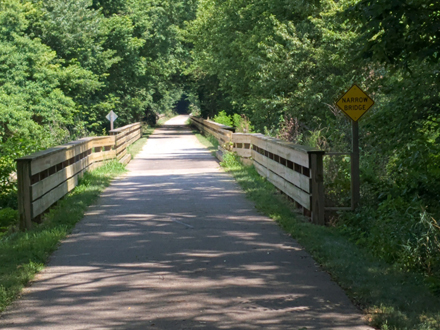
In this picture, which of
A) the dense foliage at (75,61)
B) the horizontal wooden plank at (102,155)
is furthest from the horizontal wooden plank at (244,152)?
the dense foliage at (75,61)

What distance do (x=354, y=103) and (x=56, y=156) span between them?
4906 mm

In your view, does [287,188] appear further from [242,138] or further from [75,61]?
[75,61]

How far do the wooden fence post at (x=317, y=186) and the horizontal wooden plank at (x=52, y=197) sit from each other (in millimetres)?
3900

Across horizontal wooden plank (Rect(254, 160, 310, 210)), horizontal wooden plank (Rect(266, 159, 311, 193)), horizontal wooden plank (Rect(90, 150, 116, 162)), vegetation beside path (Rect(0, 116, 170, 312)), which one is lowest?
vegetation beside path (Rect(0, 116, 170, 312))

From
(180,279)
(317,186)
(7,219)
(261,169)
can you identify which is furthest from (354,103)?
(7,219)

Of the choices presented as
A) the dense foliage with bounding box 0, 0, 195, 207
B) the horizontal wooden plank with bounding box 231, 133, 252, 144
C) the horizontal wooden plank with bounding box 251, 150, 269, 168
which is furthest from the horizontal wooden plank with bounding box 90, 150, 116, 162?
the horizontal wooden plank with bounding box 251, 150, 269, 168

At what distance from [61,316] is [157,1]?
1896 inches

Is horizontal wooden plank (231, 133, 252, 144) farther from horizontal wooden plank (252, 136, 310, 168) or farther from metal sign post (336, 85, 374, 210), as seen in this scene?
metal sign post (336, 85, 374, 210)

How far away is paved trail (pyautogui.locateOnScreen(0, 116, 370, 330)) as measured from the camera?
5137 mm

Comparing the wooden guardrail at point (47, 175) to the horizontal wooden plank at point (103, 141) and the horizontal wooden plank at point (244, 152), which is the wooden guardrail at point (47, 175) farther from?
the horizontal wooden plank at point (244, 152)

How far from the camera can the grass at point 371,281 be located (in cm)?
500

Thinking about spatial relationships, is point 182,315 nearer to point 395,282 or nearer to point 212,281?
point 212,281

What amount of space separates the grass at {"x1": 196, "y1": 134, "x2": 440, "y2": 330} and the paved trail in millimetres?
147

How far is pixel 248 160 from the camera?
719 inches
